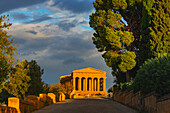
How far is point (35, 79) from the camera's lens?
4572 centimetres

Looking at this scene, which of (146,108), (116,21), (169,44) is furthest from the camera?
(116,21)

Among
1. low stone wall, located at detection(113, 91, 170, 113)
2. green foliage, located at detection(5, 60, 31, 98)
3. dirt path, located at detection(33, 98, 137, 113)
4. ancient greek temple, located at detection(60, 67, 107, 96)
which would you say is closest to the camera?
low stone wall, located at detection(113, 91, 170, 113)

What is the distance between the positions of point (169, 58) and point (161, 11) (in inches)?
511

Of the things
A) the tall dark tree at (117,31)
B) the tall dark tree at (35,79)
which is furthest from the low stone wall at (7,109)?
the tall dark tree at (35,79)

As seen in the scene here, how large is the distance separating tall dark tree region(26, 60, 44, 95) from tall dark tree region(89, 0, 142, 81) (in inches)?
443

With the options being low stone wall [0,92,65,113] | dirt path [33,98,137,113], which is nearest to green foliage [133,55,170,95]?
dirt path [33,98,137,113]

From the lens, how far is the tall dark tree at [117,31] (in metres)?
38.5

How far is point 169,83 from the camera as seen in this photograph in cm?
1775

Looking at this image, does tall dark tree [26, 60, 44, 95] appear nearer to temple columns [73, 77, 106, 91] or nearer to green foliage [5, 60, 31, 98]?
green foliage [5, 60, 31, 98]

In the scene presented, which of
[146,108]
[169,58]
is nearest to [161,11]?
[169,58]

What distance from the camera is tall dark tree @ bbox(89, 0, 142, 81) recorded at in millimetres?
38531

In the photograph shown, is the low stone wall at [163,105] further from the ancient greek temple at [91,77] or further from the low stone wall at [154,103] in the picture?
the ancient greek temple at [91,77]

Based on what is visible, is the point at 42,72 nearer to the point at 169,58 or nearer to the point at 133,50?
the point at 133,50

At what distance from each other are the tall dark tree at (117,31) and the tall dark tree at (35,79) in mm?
11246
